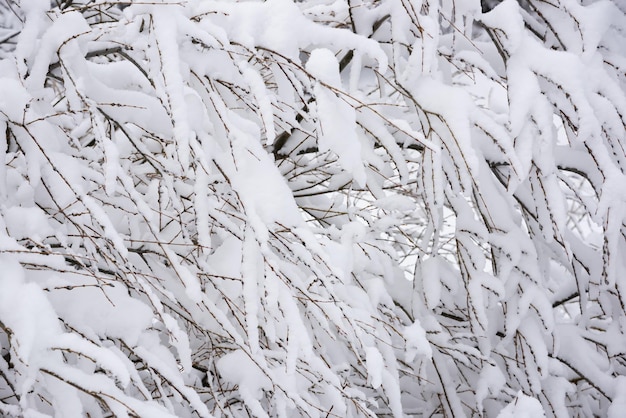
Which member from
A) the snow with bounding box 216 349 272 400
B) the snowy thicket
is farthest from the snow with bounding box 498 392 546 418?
the snow with bounding box 216 349 272 400

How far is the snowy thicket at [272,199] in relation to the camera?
1057mm

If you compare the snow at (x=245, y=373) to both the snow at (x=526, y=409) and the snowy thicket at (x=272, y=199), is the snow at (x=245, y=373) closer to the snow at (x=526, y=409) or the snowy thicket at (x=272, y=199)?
the snowy thicket at (x=272, y=199)

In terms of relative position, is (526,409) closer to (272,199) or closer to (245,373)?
(245,373)

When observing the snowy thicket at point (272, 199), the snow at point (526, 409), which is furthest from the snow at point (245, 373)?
the snow at point (526, 409)

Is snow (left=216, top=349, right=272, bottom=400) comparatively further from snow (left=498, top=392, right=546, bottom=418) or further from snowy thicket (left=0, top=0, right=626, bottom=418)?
snow (left=498, top=392, right=546, bottom=418)

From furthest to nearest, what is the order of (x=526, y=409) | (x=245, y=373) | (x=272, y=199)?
1. (x=526, y=409)
2. (x=245, y=373)
3. (x=272, y=199)

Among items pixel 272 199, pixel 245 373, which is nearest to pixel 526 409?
pixel 245 373

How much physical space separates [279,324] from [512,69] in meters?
0.81

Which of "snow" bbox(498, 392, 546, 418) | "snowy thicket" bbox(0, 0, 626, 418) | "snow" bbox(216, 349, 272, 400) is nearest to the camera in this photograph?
"snowy thicket" bbox(0, 0, 626, 418)

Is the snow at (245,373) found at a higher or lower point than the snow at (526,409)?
→ higher

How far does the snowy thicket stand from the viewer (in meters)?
1.06

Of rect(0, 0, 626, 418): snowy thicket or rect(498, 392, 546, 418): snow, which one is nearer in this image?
rect(0, 0, 626, 418): snowy thicket

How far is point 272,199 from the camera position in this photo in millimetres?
1118

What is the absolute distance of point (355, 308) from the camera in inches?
60.7
